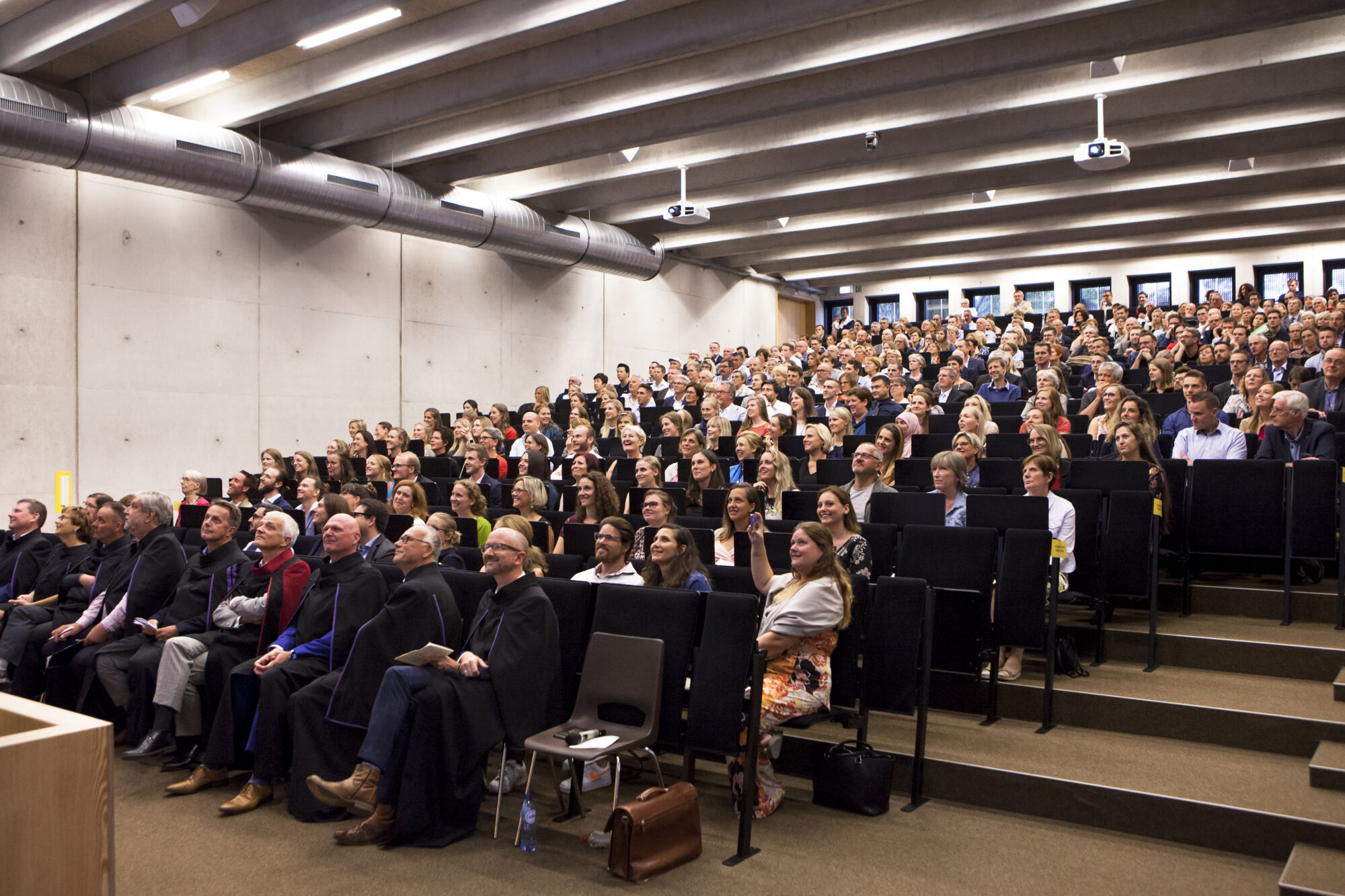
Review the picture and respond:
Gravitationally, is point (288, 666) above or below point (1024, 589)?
below

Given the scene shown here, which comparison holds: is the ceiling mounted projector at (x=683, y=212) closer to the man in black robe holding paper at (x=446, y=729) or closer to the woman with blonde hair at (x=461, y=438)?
the woman with blonde hair at (x=461, y=438)

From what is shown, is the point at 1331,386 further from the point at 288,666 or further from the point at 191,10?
the point at 191,10

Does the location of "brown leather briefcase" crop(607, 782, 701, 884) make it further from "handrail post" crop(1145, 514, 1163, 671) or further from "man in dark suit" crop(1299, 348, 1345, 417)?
"man in dark suit" crop(1299, 348, 1345, 417)

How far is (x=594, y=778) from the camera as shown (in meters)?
3.90

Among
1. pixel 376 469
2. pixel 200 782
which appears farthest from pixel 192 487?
pixel 200 782

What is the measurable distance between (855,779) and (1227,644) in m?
1.90

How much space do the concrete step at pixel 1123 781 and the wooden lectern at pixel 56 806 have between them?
8.74ft

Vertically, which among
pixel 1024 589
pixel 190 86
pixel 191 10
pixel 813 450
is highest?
pixel 190 86

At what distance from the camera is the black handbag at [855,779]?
138 inches

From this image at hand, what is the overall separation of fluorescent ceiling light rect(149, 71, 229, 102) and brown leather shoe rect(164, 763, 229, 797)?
5802 mm

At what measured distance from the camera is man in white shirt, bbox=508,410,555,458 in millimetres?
7996

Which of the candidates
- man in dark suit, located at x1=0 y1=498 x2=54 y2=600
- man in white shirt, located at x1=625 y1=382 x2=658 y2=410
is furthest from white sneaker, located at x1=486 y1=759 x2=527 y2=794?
man in white shirt, located at x1=625 y1=382 x2=658 y2=410

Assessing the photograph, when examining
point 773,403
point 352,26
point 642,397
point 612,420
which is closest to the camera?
point 352,26

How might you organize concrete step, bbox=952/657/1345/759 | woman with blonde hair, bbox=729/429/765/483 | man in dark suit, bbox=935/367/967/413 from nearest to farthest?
1. concrete step, bbox=952/657/1345/759
2. woman with blonde hair, bbox=729/429/765/483
3. man in dark suit, bbox=935/367/967/413
